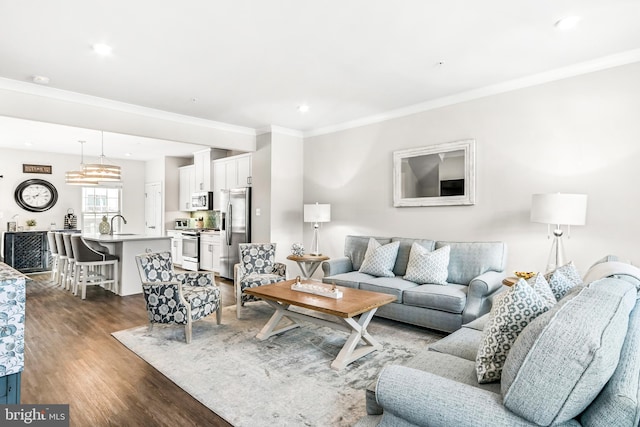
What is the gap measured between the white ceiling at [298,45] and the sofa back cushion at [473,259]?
1796 mm

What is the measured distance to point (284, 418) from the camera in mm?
2242

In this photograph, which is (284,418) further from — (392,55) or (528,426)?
(392,55)

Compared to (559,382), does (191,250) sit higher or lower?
lower

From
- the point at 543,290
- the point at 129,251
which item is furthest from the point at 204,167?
the point at 543,290

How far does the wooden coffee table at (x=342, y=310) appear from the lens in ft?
9.75

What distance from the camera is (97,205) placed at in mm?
8891

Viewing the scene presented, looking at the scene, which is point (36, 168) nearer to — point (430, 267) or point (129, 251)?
point (129, 251)

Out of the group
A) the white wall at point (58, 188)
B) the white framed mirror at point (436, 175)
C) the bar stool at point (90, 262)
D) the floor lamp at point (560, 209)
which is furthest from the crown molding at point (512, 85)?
the white wall at point (58, 188)

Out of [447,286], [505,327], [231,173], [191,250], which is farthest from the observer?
[191,250]

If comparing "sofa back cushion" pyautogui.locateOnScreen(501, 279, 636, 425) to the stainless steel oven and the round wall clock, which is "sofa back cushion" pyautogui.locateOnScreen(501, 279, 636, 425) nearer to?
the stainless steel oven

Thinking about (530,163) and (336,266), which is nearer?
(530,163)

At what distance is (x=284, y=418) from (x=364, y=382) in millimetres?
710

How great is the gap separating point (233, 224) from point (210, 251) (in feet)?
3.90

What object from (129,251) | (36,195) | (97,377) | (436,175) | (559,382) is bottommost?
(97,377)
